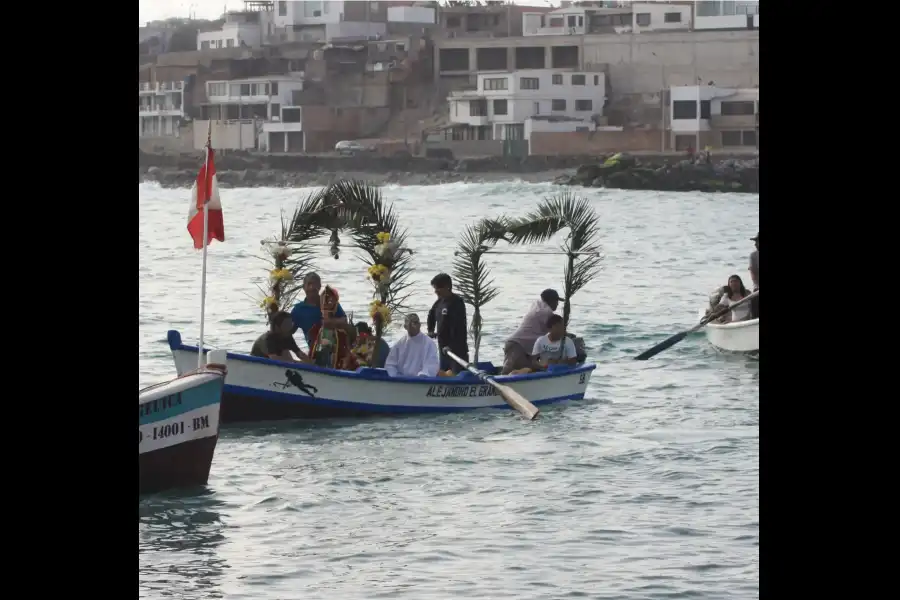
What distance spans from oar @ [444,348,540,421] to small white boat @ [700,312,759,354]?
218 inches

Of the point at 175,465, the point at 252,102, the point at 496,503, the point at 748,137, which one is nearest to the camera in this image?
the point at 175,465

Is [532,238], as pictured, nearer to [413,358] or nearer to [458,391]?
[458,391]

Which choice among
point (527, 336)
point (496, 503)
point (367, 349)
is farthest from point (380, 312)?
point (496, 503)

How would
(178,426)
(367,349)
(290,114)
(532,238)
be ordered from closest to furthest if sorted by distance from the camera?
(178,426) < (367,349) < (532,238) < (290,114)

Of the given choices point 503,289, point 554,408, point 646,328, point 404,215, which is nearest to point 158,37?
point 404,215

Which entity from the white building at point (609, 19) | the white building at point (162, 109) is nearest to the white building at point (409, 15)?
the white building at point (609, 19)

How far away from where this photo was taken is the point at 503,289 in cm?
3803

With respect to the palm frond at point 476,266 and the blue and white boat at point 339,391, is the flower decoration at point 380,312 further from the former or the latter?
the palm frond at point 476,266

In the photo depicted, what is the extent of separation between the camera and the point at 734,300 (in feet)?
59.1

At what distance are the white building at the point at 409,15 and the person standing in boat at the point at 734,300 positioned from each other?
67457mm

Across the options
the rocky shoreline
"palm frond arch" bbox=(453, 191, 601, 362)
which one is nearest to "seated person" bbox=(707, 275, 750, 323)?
"palm frond arch" bbox=(453, 191, 601, 362)

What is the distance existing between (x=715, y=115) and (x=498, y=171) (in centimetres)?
968

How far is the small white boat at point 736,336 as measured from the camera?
18.2 meters

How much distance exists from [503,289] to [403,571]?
96.1ft
